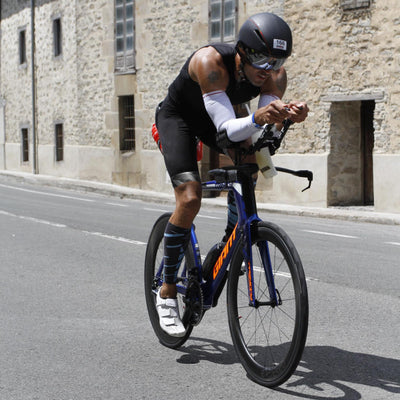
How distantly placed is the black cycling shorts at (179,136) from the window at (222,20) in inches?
598

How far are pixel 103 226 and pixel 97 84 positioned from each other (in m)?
14.5

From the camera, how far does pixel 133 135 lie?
24.1m

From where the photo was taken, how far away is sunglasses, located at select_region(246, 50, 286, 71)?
3.82 m

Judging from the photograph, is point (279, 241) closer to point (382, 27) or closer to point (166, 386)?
point (166, 386)

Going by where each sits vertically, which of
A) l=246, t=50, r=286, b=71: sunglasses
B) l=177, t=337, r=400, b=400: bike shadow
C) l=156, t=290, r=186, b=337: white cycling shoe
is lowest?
l=177, t=337, r=400, b=400: bike shadow

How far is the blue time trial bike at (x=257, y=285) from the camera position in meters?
3.61

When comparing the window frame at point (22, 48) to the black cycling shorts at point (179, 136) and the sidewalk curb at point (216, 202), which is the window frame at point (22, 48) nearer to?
the sidewalk curb at point (216, 202)

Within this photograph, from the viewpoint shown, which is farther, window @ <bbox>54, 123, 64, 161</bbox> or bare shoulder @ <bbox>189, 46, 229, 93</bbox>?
window @ <bbox>54, 123, 64, 161</bbox>

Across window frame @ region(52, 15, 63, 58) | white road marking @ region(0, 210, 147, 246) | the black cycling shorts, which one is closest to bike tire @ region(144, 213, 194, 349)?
the black cycling shorts

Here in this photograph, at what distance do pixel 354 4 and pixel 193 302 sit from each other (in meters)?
13.0

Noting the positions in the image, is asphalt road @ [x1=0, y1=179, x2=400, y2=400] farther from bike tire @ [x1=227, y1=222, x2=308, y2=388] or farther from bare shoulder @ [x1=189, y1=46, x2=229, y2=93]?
bare shoulder @ [x1=189, y1=46, x2=229, y2=93]

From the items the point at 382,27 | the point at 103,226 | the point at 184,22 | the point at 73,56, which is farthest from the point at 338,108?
the point at 73,56

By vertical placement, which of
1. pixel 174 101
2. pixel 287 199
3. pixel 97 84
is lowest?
pixel 287 199

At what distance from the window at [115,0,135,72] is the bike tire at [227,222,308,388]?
785 inches
